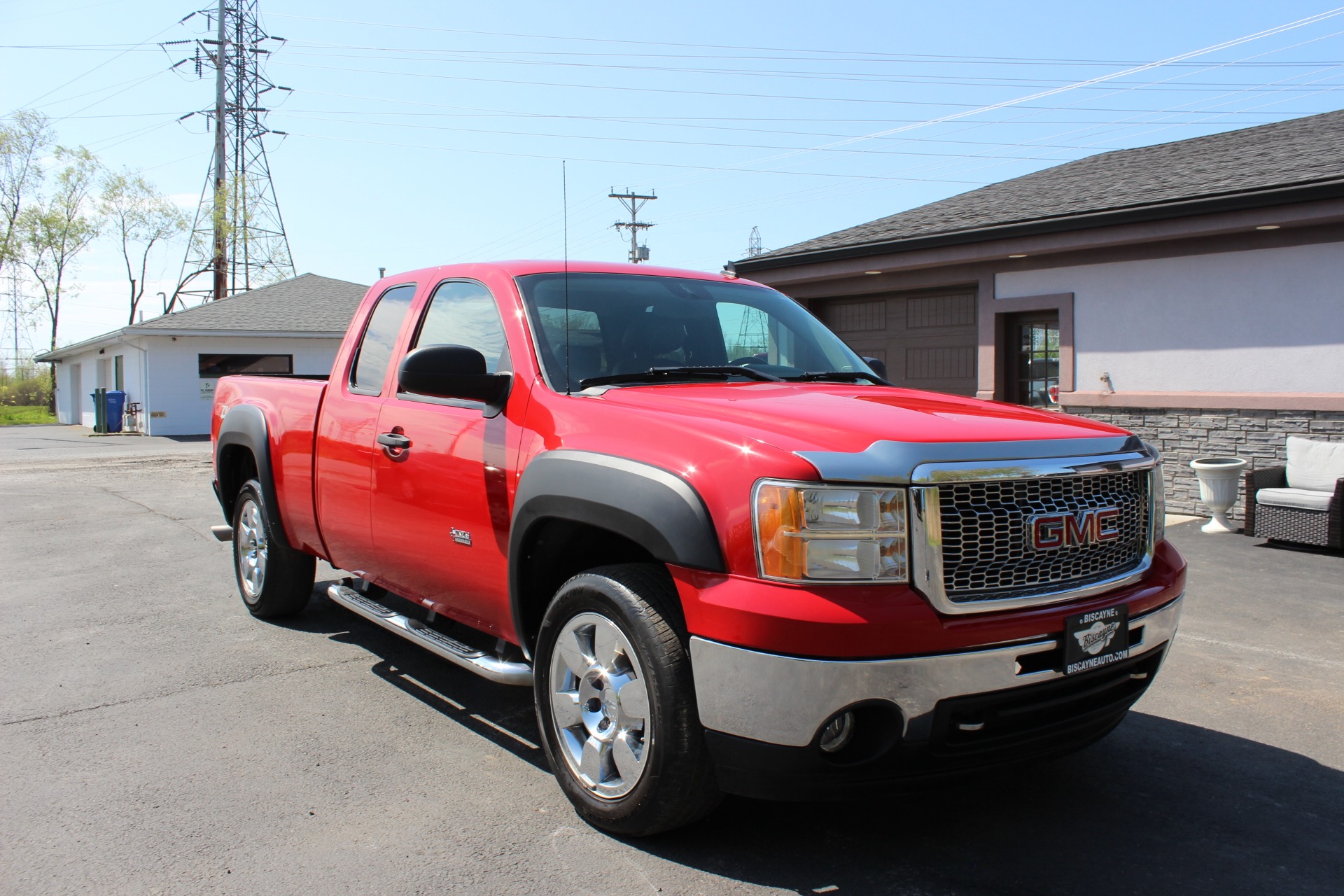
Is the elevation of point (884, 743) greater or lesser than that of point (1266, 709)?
greater

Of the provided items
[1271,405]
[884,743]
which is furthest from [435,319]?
[1271,405]

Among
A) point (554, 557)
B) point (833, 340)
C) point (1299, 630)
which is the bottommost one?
point (1299, 630)

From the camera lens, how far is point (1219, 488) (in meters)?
9.77

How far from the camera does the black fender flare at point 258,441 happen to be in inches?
220

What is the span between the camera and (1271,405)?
1007cm

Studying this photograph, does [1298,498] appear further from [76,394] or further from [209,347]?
[76,394]

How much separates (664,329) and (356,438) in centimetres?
160

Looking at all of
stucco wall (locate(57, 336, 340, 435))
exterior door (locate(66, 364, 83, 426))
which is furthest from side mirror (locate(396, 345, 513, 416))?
exterior door (locate(66, 364, 83, 426))

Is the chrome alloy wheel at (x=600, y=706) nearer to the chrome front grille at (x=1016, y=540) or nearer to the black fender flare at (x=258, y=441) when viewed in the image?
the chrome front grille at (x=1016, y=540)

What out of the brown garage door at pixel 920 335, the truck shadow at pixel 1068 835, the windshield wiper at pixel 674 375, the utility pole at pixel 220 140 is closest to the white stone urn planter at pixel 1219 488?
the brown garage door at pixel 920 335

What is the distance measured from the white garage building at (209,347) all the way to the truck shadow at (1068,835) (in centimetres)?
2645

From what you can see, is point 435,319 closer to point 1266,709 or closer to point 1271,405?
point 1266,709

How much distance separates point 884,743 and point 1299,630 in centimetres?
457

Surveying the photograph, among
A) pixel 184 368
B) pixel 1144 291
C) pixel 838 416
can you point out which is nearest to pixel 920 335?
pixel 1144 291
